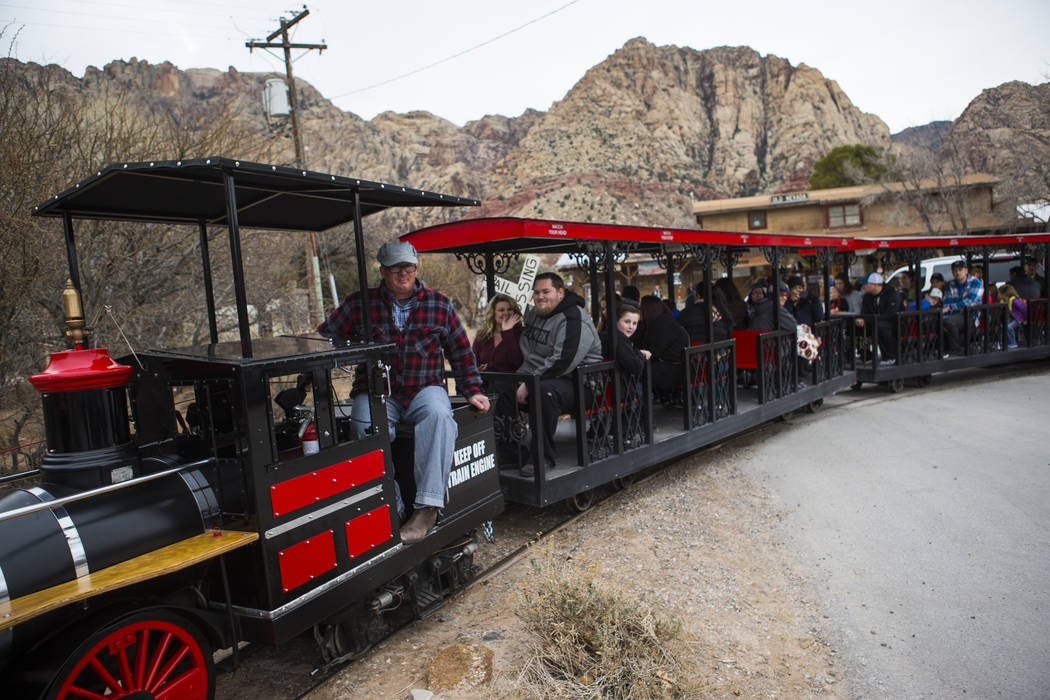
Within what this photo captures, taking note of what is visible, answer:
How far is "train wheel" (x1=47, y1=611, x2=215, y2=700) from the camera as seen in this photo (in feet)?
8.32

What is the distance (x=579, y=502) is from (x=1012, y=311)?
11701 mm

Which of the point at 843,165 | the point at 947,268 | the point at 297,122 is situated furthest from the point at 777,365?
the point at 843,165

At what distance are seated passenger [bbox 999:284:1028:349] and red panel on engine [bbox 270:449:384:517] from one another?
44.7ft

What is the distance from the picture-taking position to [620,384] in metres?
6.32

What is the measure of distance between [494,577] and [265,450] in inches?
94.5

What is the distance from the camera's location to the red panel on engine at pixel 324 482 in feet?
10.5

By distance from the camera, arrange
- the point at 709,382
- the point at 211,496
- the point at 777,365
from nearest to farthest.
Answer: the point at 211,496 → the point at 709,382 → the point at 777,365

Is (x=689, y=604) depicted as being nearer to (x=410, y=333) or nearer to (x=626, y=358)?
(x=626, y=358)

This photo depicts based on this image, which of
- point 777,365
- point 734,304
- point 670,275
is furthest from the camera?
point 670,275

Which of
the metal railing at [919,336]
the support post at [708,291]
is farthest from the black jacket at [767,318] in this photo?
the metal railing at [919,336]

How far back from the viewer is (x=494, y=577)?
495cm

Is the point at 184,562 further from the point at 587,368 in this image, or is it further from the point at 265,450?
the point at 587,368

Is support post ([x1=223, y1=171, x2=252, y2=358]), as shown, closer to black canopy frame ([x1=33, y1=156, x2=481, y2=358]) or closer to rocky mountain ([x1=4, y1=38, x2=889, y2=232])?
black canopy frame ([x1=33, y1=156, x2=481, y2=358])

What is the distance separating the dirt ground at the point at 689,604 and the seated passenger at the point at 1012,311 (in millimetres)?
9796
